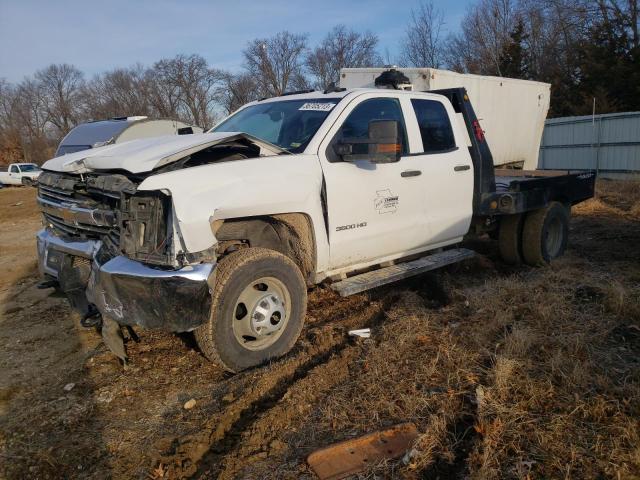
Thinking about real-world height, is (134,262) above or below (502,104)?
below

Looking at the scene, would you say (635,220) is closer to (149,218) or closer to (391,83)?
(391,83)

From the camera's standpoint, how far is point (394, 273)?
15.0 ft

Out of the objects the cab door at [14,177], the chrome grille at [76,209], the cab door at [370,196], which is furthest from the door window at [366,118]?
the cab door at [14,177]

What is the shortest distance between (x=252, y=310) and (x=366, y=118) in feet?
6.65

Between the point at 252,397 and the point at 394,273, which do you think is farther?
the point at 394,273

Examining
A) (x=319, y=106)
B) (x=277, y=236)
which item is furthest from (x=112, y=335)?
(x=319, y=106)

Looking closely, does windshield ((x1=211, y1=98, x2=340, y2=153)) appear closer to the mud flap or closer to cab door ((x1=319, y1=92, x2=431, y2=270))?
cab door ((x1=319, y1=92, x2=431, y2=270))

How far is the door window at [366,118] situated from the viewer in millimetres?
4148

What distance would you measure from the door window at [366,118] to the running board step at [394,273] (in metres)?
1.04

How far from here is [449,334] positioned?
3.88 meters

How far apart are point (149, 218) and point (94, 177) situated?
0.78 meters

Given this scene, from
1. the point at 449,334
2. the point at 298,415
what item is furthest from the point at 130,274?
the point at 449,334

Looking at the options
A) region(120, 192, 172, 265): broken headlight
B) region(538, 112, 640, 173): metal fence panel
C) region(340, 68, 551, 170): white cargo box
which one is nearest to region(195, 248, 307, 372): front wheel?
region(120, 192, 172, 265): broken headlight

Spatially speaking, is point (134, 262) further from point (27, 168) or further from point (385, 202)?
point (27, 168)
